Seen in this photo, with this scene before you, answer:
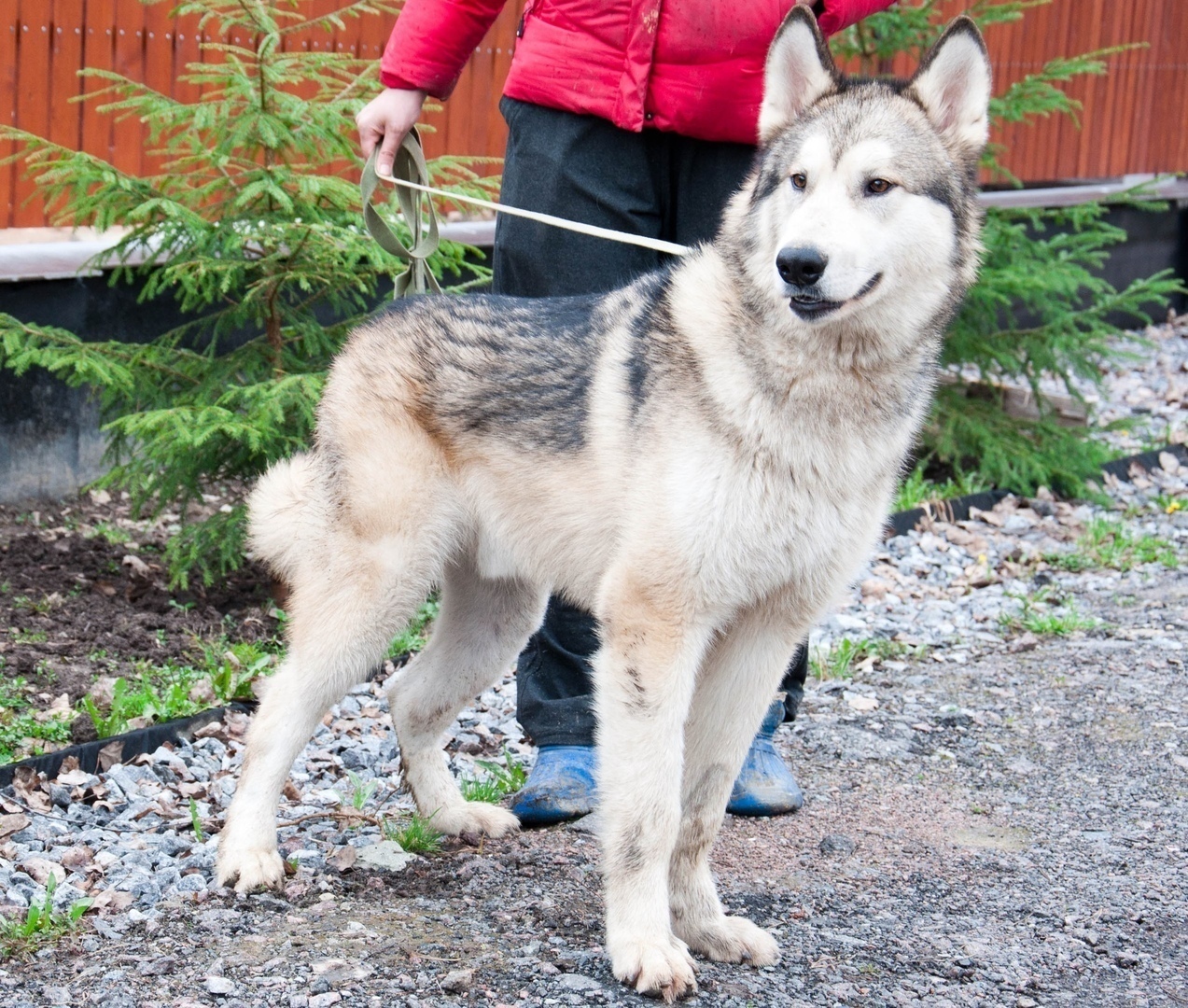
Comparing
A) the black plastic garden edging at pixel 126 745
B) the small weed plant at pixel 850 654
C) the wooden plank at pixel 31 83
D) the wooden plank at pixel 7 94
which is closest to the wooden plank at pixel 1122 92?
the small weed plant at pixel 850 654

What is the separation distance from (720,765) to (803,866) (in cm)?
61

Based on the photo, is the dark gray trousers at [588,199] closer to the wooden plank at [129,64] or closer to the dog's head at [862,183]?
the dog's head at [862,183]

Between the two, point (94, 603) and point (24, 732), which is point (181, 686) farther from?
point (94, 603)

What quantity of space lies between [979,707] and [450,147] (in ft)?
14.4

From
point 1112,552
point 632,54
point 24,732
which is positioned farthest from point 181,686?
point 1112,552

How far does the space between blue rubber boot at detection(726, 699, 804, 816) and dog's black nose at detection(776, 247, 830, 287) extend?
1.50m

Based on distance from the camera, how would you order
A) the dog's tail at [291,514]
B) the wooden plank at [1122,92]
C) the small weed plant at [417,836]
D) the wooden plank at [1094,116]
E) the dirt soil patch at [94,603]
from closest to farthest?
the dog's tail at [291,514] → the small weed plant at [417,836] → the dirt soil patch at [94,603] → the wooden plank at [1094,116] → the wooden plank at [1122,92]

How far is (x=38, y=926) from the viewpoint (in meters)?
2.89

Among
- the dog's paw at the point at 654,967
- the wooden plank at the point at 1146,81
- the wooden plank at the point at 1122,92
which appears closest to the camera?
the dog's paw at the point at 654,967

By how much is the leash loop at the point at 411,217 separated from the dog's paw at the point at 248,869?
5.03ft

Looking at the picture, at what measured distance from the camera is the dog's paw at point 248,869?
3143 mm

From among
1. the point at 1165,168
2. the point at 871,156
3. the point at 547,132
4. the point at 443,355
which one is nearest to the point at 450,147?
the point at 547,132

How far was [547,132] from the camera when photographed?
3.58 m

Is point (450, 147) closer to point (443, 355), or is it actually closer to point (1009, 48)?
point (443, 355)
